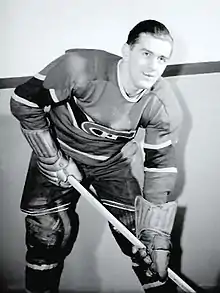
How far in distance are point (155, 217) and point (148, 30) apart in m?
0.58

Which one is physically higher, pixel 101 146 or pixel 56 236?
pixel 101 146

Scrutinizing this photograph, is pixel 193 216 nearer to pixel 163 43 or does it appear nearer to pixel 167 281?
pixel 167 281

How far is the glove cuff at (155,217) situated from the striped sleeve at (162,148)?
22 mm

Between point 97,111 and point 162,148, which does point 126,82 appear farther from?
point 162,148

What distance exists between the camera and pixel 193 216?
1.85m

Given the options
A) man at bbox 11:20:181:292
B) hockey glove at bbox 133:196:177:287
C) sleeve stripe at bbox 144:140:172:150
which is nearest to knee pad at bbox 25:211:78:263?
man at bbox 11:20:181:292

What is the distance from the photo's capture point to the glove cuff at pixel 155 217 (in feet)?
6.03

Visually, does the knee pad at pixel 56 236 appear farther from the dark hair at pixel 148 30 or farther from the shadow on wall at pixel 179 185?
the dark hair at pixel 148 30

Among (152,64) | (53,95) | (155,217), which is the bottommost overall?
(155,217)

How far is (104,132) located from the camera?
182cm

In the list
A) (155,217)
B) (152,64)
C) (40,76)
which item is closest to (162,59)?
(152,64)

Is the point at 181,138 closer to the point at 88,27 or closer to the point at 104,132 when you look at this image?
the point at 104,132

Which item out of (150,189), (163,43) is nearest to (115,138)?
(150,189)

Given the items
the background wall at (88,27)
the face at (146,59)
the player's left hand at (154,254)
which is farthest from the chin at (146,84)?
the player's left hand at (154,254)
